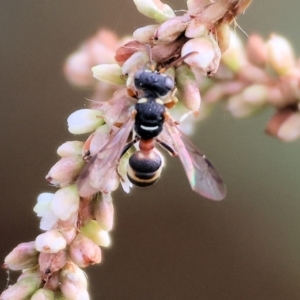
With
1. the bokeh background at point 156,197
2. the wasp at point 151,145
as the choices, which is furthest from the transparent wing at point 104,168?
the bokeh background at point 156,197

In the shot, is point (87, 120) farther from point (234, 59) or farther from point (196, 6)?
point (234, 59)

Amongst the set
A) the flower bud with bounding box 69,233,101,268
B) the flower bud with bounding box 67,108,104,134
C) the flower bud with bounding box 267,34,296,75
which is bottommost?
the flower bud with bounding box 69,233,101,268

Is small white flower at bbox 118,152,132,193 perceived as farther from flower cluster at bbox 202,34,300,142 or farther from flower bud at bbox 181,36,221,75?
flower cluster at bbox 202,34,300,142

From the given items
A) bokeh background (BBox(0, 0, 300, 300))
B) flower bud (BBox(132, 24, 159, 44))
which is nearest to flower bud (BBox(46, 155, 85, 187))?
flower bud (BBox(132, 24, 159, 44))

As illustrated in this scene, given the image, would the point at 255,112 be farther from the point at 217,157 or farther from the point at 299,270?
the point at 299,270

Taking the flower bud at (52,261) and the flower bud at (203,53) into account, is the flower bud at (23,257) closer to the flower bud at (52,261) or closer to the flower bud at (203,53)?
the flower bud at (52,261)

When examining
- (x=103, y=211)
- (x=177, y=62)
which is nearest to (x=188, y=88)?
(x=177, y=62)
